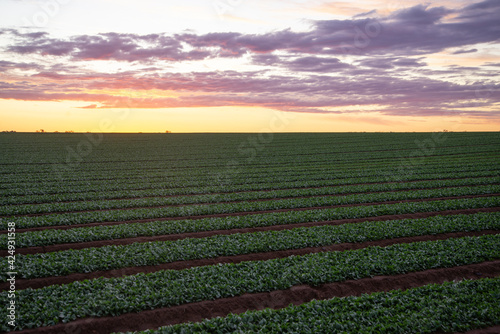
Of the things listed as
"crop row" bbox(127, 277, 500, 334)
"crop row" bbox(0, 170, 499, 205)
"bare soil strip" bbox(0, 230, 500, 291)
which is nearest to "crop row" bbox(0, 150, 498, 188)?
"crop row" bbox(0, 170, 499, 205)

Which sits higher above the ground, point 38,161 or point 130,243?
point 38,161

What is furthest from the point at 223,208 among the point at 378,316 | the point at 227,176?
the point at 378,316

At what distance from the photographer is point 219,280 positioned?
11.9 metres

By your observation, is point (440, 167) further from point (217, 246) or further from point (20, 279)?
point (20, 279)

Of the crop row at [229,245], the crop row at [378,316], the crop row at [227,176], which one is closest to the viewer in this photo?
the crop row at [378,316]

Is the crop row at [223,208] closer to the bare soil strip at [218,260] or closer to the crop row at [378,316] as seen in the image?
the bare soil strip at [218,260]

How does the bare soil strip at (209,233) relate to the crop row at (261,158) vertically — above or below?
below

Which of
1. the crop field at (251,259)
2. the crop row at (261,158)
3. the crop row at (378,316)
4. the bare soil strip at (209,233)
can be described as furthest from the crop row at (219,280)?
the crop row at (261,158)

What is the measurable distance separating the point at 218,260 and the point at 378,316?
6736 millimetres

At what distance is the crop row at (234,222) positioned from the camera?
16984 mm

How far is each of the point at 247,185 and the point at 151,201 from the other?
350 inches

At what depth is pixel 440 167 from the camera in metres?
38.5

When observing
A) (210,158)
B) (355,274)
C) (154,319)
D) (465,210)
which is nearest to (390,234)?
(355,274)

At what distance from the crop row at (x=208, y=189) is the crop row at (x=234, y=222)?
6.63m
